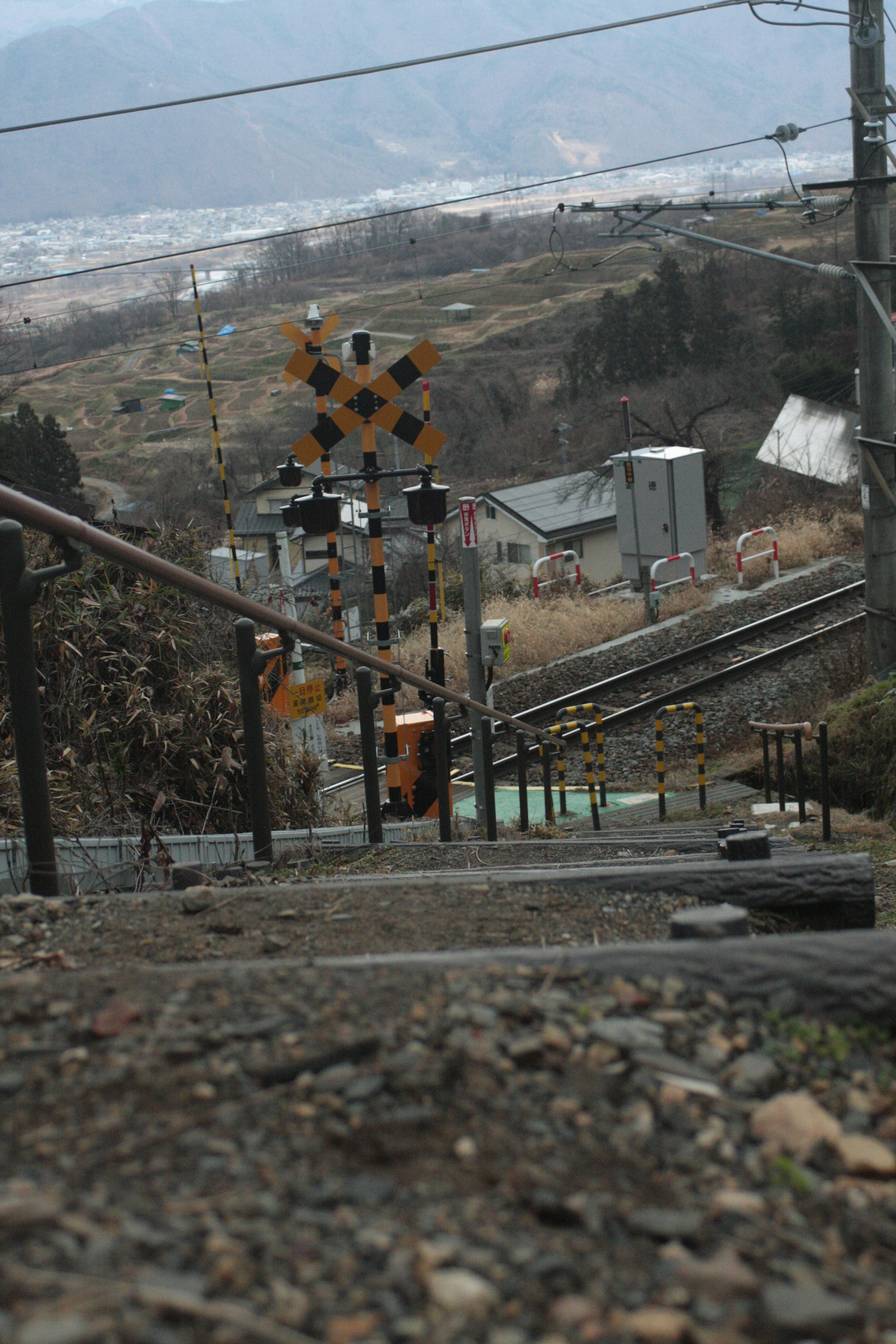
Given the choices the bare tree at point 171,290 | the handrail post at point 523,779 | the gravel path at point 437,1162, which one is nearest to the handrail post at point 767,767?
the handrail post at point 523,779

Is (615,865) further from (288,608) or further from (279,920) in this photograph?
(288,608)

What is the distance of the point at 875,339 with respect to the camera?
10727mm

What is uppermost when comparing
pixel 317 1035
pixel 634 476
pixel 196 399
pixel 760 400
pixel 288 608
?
pixel 196 399

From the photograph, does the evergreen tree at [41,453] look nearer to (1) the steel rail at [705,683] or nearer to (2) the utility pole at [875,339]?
(1) the steel rail at [705,683]

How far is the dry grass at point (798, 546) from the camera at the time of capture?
20.1m

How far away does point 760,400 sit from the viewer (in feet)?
149

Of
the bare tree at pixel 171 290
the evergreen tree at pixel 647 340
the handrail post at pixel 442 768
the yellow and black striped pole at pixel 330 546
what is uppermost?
the bare tree at pixel 171 290

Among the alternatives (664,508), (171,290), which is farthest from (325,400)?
(171,290)

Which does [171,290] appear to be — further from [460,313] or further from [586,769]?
[586,769]

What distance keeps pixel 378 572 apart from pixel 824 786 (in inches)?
123

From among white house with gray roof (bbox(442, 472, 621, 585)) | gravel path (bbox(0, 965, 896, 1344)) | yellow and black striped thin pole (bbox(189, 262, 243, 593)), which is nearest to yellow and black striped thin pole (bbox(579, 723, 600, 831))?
yellow and black striped thin pole (bbox(189, 262, 243, 593))

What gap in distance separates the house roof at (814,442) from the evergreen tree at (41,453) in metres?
20.4

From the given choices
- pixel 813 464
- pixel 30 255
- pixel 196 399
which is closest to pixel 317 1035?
pixel 813 464

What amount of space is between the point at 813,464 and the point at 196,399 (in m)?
50.1
